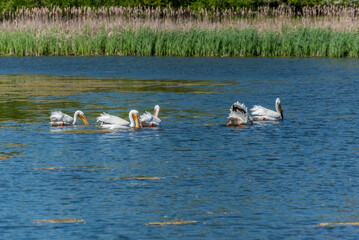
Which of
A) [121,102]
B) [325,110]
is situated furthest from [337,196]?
[121,102]

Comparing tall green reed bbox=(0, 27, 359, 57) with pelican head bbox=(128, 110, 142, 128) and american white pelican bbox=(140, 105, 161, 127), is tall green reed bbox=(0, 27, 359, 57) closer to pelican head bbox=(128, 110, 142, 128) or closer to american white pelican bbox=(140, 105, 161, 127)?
american white pelican bbox=(140, 105, 161, 127)

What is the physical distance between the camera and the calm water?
29.1 feet

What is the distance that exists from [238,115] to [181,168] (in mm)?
5030

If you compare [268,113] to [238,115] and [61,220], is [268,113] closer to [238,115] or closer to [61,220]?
[238,115]

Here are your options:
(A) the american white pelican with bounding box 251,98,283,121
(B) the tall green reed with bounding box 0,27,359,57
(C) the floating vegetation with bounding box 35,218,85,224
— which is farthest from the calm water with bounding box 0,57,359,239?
(B) the tall green reed with bounding box 0,27,359,57

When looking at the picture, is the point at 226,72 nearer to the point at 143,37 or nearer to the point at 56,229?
the point at 143,37

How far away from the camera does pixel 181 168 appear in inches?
483

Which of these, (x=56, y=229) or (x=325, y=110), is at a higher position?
(x=56, y=229)

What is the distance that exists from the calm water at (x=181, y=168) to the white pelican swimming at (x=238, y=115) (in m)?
0.23

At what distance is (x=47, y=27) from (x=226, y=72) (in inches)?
474

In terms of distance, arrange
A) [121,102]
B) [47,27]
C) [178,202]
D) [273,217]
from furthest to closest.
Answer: [47,27] < [121,102] < [178,202] < [273,217]

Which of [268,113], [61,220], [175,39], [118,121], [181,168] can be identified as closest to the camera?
[61,220]

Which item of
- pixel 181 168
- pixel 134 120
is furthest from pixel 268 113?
pixel 181 168

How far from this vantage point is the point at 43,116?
1898 centimetres
